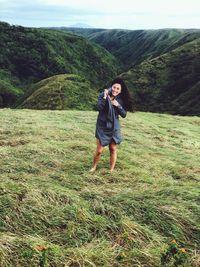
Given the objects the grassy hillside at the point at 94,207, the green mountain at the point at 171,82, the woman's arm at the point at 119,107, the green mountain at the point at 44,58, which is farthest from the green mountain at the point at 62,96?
the green mountain at the point at 44,58

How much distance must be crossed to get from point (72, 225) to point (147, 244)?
1.42 m

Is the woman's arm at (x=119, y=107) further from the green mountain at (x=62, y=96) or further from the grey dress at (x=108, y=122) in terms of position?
the green mountain at (x=62, y=96)

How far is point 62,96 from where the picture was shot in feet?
203

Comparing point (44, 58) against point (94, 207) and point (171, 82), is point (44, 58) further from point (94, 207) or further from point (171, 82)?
point (94, 207)

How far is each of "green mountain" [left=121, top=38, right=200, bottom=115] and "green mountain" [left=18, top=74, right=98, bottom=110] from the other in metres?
27.7

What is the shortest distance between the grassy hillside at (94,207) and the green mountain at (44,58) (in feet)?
405

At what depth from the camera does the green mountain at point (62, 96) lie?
59.0 metres

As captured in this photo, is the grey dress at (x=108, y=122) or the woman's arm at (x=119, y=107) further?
the grey dress at (x=108, y=122)

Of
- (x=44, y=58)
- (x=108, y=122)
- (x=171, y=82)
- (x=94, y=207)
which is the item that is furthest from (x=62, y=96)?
(x=44, y=58)

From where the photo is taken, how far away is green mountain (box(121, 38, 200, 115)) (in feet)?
316

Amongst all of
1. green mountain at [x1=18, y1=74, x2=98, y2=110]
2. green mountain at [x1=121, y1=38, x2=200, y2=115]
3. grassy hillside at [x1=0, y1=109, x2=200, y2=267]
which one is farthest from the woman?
green mountain at [x1=121, y1=38, x2=200, y2=115]

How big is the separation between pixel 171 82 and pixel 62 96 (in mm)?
56101

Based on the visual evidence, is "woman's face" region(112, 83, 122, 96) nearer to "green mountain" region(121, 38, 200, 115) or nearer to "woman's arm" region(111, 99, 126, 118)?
"woman's arm" region(111, 99, 126, 118)

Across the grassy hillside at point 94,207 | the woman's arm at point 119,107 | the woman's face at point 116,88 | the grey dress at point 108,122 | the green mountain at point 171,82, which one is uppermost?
the woman's face at point 116,88
